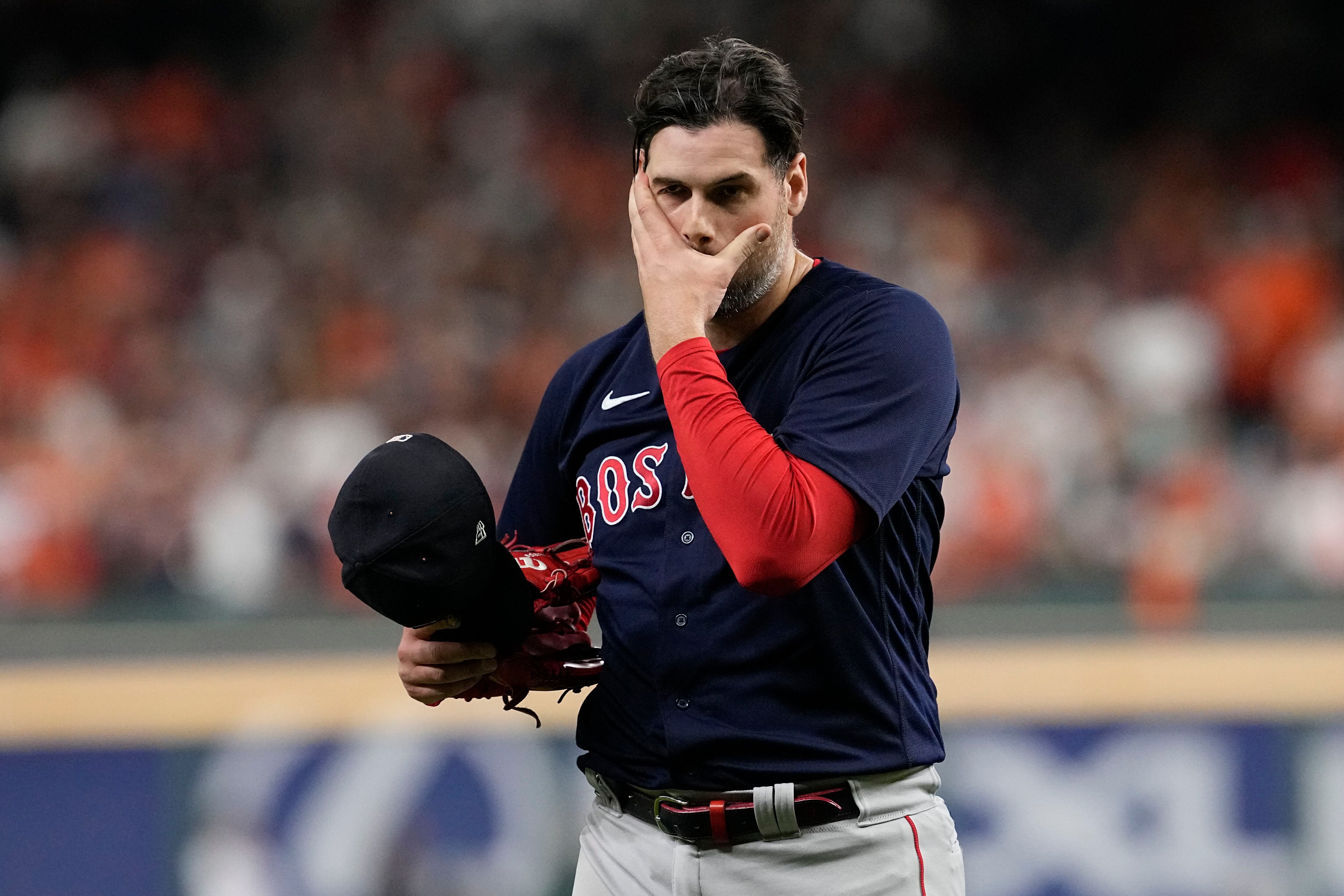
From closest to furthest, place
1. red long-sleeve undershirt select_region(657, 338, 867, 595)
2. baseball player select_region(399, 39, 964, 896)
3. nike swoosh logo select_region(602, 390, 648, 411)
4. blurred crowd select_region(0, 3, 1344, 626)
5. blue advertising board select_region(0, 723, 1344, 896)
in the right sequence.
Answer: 1. red long-sleeve undershirt select_region(657, 338, 867, 595)
2. baseball player select_region(399, 39, 964, 896)
3. nike swoosh logo select_region(602, 390, 648, 411)
4. blue advertising board select_region(0, 723, 1344, 896)
5. blurred crowd select_region(0, 3, 1344, 626)

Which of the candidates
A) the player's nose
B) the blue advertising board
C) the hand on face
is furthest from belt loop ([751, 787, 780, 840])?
the blue advertising board

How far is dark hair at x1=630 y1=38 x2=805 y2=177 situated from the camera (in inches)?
88.7

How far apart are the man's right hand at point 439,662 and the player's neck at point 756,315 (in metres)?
0.62

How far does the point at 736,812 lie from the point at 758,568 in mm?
425

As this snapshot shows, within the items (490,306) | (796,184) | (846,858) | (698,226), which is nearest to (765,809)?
(846,858)

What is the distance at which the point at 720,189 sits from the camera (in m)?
2.26

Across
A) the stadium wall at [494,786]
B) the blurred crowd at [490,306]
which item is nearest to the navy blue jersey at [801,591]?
the stadium wall at [494,786]

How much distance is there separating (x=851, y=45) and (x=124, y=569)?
652 centimetres

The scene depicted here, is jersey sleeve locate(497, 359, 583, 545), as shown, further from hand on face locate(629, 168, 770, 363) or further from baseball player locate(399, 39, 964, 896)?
hand on face locate(629, 168, 770, 363)

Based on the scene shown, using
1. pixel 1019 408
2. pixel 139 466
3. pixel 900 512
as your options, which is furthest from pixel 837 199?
pixel 900 512

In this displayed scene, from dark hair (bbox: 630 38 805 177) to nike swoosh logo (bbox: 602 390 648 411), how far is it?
397 millimetres

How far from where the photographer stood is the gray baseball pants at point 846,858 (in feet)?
7.30

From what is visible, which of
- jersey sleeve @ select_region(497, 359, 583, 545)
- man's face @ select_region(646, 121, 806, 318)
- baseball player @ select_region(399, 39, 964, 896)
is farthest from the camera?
jersey sleeve @ select_region(497, 359, 583, 545)

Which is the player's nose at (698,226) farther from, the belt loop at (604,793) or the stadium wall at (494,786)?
the stadium wall at (494,786)
